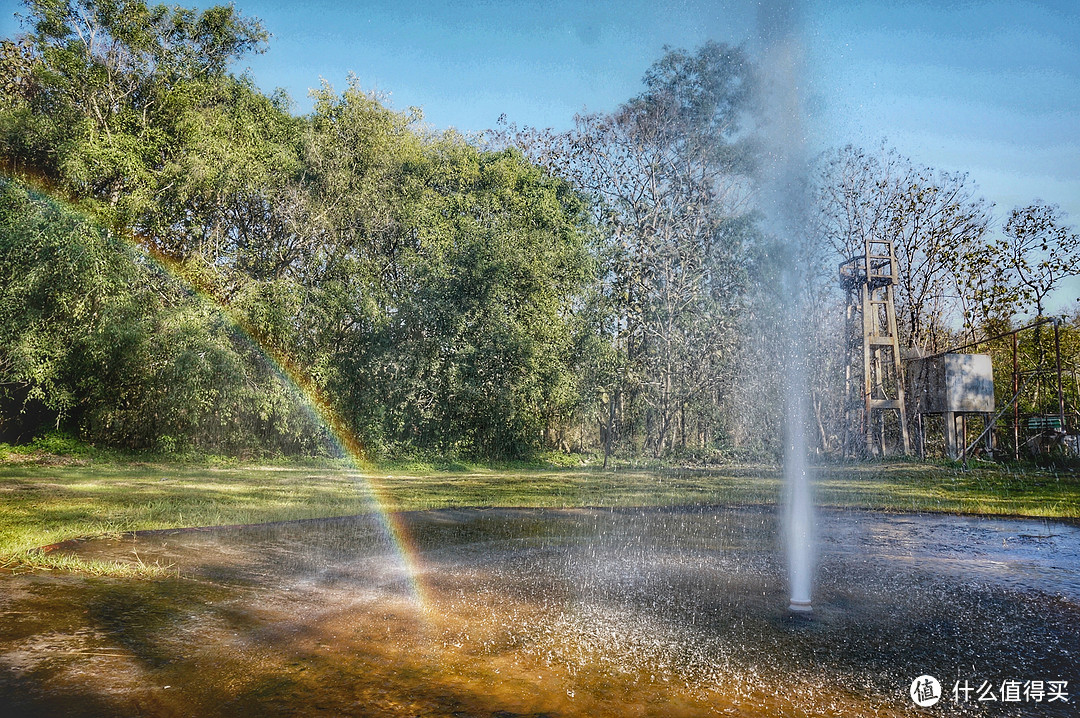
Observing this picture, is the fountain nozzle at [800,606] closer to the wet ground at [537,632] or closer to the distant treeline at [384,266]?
the wet ground at [537,632]

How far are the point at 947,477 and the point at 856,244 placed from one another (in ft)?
35.0

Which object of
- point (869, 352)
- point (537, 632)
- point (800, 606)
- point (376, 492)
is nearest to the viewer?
point (537, 632)

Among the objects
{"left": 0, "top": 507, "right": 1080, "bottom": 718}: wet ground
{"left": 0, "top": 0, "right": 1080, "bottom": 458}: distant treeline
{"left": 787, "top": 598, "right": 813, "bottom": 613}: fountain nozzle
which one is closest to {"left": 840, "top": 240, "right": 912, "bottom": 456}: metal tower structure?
{"left": 0, "top": 0, "right": 1080, "bottom": 458}: distant treeline

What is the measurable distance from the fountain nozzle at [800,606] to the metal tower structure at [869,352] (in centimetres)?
1590

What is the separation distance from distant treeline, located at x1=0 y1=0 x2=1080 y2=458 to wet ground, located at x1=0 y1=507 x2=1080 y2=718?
34.1 feet

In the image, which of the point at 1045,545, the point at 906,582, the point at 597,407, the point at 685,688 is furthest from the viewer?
the point at 597,407

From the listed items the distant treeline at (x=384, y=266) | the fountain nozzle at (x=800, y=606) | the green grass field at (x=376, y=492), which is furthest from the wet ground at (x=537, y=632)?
the distant treeline at (x=384, y=266)

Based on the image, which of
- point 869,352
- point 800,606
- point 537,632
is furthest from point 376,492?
point 869,352

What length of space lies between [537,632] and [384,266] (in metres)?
18.2

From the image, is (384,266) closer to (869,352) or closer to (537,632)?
(869,352)

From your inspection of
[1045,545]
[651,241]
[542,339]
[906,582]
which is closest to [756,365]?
[651,241]

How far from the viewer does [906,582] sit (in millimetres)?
5090

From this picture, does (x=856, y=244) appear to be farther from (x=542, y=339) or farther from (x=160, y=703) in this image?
(x=160, y=703)

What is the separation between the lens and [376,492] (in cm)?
1173
